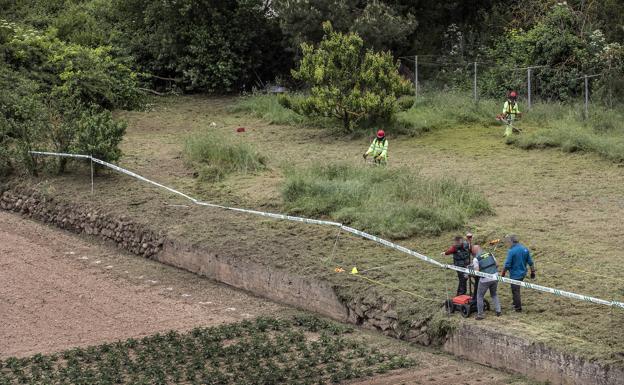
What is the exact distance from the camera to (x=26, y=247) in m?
25.5

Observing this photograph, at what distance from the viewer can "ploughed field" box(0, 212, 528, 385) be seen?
17.5 meters

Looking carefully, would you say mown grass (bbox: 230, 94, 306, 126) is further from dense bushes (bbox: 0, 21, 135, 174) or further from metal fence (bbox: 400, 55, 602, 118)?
metal fence (bbox: 400, 55, 602, 118)

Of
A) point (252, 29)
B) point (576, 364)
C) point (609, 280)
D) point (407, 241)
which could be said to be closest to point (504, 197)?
point (407, 241)

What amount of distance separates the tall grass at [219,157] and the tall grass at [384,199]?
7.19 ft

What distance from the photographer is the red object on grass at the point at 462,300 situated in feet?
60.7

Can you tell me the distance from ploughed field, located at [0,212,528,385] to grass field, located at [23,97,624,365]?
0.99 m

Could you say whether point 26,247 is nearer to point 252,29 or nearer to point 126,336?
point 126,336

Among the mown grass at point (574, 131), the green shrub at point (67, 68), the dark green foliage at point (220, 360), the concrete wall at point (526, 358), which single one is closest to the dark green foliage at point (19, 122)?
the green shrub at point (67, 68)

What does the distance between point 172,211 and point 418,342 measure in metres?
8.72

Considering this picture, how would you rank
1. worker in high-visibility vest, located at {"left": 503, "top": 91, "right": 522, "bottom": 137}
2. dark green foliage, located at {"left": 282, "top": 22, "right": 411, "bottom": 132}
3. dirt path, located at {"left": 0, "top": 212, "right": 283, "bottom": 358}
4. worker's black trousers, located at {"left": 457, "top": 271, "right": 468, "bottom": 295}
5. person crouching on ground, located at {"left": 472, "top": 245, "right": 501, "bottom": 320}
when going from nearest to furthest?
person crouching on ground, located at {"left": 472, "top": 245, "right": 501, "bottom": 320}
worker's black trousers, located at {"left": 457, "top": 271, "right": 468, "bottom": 295}
dirt path, located at {"left": 0, "top": 212, "right": 283, "bottom": 358}
worker in high-visibility vest, located at {"left": 503, "top": 91, "right": 522, "bottom": 137}
dark green foliage, located at {"left": 282, "top": 22, "right": 411, "bottom": 132}

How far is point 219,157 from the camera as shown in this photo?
28922 mm

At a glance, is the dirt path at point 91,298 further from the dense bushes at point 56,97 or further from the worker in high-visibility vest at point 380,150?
the worker in high-visibility vest at point 380,150

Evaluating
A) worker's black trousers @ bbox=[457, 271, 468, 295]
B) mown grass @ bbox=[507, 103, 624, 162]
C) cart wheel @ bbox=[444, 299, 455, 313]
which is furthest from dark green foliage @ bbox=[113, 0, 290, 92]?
cart wheel @ bbox=[444, 299, 455, 313]

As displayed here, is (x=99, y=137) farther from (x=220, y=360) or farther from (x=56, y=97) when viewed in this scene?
(x=220, y=360)
